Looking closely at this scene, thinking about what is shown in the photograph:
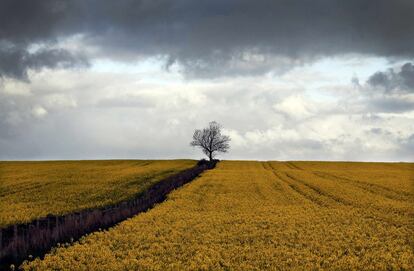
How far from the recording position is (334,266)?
12797 millimetres

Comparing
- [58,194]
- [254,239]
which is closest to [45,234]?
[254,239]

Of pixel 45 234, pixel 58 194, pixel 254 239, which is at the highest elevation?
pixel 58 194

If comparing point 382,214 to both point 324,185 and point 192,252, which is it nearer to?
point 192,252

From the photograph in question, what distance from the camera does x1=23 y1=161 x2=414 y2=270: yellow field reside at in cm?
1320

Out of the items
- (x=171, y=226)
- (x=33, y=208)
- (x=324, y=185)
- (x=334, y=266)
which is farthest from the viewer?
(x=324, y=185)

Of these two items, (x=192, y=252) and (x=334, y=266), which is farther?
(x=192, y=252)

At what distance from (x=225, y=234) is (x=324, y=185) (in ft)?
72.7

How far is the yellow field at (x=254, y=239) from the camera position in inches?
520

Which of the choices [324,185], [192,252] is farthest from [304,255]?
[324,185]

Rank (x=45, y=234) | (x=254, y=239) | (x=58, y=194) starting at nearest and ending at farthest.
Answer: (x=254, y=239)
(x=45, y=234)
(x=58, y=194)

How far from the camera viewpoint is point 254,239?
16344mm

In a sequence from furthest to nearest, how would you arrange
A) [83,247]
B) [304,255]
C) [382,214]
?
1. [382,214]
2. [83,247]
3. [304,255]

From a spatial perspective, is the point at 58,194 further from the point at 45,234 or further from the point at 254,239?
the point at 254,239

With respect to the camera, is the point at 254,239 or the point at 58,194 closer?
the point at 254,239
